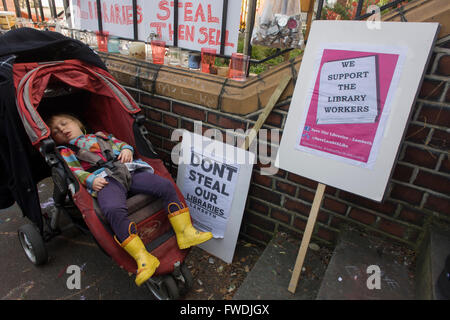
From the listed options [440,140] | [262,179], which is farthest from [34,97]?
[440,140]

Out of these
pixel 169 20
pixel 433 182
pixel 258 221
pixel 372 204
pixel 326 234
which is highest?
pixel 169 20

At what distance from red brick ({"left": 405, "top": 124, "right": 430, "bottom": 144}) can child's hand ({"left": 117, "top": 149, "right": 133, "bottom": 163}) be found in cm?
189

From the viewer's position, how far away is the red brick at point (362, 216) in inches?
73.5

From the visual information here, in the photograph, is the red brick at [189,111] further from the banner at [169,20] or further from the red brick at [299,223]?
the red brick at [299,223]

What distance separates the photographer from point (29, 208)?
6.63 ft

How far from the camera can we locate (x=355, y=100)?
4.82ft

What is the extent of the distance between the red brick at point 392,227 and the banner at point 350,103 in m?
0.61

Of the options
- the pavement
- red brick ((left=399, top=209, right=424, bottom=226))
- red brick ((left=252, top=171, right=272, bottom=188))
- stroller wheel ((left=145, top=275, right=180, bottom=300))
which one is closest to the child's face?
the pavement

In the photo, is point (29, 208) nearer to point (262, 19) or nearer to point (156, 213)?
point (156, 213)

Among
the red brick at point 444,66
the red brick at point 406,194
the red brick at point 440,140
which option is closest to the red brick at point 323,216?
the red brick at point 406,194

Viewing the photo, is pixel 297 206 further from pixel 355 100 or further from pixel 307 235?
pixel 355 100

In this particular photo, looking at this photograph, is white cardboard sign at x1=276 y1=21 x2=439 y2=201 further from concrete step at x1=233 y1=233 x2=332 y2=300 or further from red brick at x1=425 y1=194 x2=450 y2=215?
concrete step at x1=233 y1=233 x2=332 y2=300

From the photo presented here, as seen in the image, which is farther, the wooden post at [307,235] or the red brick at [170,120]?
the red brick at [170,120]

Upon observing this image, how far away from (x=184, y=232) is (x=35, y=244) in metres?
1.12
